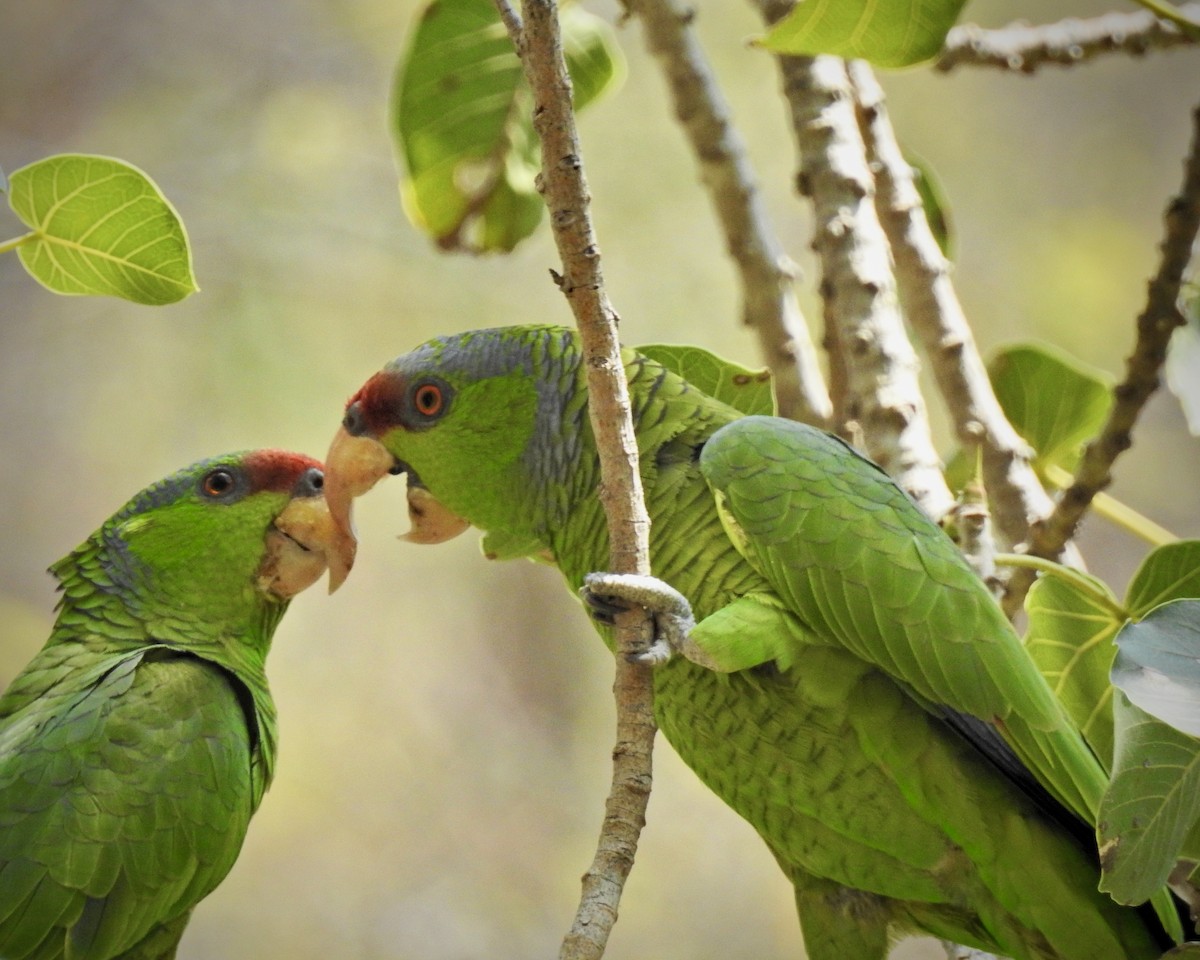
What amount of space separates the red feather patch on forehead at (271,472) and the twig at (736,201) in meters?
0.72

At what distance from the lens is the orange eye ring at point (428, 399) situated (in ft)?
4.62

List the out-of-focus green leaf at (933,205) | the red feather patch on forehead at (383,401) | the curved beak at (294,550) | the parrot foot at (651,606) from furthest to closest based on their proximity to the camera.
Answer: the out-of-focus green leaf at (933,205), the curved beak at (294,550), the red feather patch on forehead at (383,401), the parrot foot at (651,606)

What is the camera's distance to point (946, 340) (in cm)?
165

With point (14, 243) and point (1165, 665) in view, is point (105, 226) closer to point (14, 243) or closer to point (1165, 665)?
point (14, 243)

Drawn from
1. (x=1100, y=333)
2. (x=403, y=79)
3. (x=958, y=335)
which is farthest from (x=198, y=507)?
(x=1100, y=333)

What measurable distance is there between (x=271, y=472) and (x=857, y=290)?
872mm

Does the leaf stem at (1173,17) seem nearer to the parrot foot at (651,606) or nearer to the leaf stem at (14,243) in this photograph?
the parrot foot at (651,606)

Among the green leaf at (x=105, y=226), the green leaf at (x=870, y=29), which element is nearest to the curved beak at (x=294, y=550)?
the green leaf at (x=105, y=226)

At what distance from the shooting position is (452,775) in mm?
3461

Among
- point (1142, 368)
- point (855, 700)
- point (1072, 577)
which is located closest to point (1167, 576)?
point (1072, 577)

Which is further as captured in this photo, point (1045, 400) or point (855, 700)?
point (1045, 400)

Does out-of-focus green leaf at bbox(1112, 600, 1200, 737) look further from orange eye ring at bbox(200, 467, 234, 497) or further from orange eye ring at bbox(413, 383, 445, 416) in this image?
orange eye ring at bbox(200, 467, 234, 497)

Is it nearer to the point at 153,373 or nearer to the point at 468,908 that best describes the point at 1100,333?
the point at 468,908

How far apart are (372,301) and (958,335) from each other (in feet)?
8.07
